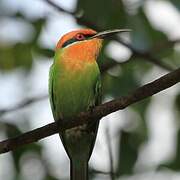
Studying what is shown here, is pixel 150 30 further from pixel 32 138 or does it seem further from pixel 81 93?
pixel 32 138

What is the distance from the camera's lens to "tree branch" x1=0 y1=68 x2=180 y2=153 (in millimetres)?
2953

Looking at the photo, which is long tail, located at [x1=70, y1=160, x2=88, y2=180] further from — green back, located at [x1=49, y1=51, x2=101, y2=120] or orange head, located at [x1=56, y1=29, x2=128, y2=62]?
orange head, located at [x1=56, y1=29, x2=128, y2=62]

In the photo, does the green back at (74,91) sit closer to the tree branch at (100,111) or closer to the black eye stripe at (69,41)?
the black eye stripe at (69,41)

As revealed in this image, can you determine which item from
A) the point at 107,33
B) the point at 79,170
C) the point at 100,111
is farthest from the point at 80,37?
the point at 100,111

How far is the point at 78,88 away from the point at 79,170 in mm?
613

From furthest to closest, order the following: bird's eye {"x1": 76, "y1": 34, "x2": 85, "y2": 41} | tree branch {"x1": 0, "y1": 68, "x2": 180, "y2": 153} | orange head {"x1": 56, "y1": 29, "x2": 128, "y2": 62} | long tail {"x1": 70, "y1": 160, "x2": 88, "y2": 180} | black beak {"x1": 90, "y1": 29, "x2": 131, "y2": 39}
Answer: bird's eye {"x1": 76, "y1": 34, "x2": 85, "y2": 41} < orange head {"x1": 56, "y1": 29, "x2": 128, "y2": 62} < black beak {"x1": 90, "y1": 29, "x2": 131, "y2": 39} < long tail {"x1": 70, "y1": 160, "x2": 88, "y2": 180} < tree branch {"x1": 0, "y1": 68, "x2": 180, "y2": 153}

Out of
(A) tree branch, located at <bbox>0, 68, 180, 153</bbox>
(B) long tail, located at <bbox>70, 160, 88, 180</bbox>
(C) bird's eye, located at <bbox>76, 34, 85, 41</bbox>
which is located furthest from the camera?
(C) bird's eye, located at <bbox>76, 34, 85, 41</bbox>

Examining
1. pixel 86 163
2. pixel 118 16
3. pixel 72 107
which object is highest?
pixel 118 16

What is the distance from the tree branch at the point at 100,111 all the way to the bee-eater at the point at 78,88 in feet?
2.68

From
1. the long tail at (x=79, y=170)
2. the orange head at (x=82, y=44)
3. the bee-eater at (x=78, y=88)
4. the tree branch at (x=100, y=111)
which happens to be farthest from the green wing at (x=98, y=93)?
the tree branch at (x=100, y=111)

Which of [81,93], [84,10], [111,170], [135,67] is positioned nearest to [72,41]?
[84,10]

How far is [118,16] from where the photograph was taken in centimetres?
482

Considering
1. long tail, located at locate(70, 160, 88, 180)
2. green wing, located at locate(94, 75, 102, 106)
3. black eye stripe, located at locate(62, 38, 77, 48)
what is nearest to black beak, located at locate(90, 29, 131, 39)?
black eye stripe, located at locate(62, 38, 77, 48)

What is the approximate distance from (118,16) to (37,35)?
0.86 meters
